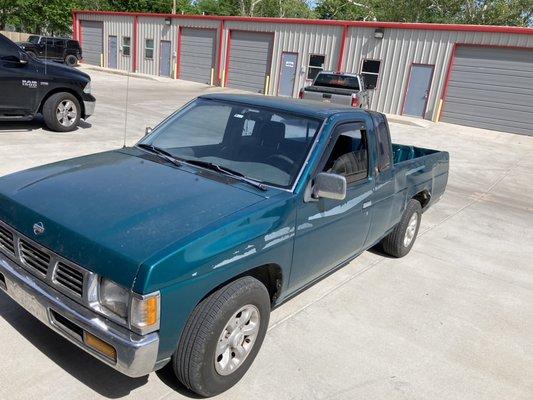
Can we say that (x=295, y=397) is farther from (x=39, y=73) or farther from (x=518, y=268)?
(x=39, y=73)

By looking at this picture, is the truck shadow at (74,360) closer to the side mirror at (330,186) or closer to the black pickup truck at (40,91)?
the side mirror at (330,186)

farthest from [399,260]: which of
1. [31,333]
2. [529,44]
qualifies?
[529,44]

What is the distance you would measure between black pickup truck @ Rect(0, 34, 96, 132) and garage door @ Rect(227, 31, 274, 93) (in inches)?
658

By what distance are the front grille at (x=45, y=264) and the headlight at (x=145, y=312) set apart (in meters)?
0.32

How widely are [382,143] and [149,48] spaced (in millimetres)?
29734

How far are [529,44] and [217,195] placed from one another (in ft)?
62.9

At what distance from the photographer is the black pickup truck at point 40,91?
8.75 metres

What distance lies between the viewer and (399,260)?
5.31 metres

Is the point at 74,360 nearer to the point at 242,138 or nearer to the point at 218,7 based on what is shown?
the point at 242,138

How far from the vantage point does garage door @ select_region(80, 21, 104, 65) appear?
113 feet

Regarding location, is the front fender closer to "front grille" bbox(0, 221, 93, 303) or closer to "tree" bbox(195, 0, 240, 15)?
"front grille" bbox(0, 221, 93, 303)

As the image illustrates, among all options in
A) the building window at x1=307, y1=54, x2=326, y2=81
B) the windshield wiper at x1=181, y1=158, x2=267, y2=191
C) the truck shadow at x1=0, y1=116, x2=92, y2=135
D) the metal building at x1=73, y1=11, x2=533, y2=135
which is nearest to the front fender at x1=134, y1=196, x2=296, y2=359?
the windshield wiper at x1=181, y1=158, x2=267, y2=191

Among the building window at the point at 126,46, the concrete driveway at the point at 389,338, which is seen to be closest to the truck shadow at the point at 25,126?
the concrete driveway at the point at 389,338

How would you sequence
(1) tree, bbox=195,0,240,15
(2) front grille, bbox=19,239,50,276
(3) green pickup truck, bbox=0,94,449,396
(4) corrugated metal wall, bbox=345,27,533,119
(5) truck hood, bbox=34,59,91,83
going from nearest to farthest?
(3) green pickup truck, bbox=0,94,449,396 → (2) front grille, bbox=19,239,50,276 → (5) truck hood, bbox=34,59,91,83 → (4) corrugated metal wall, bbox=345,27,533,119 → (1) tree, bbox=195,0,240,15
